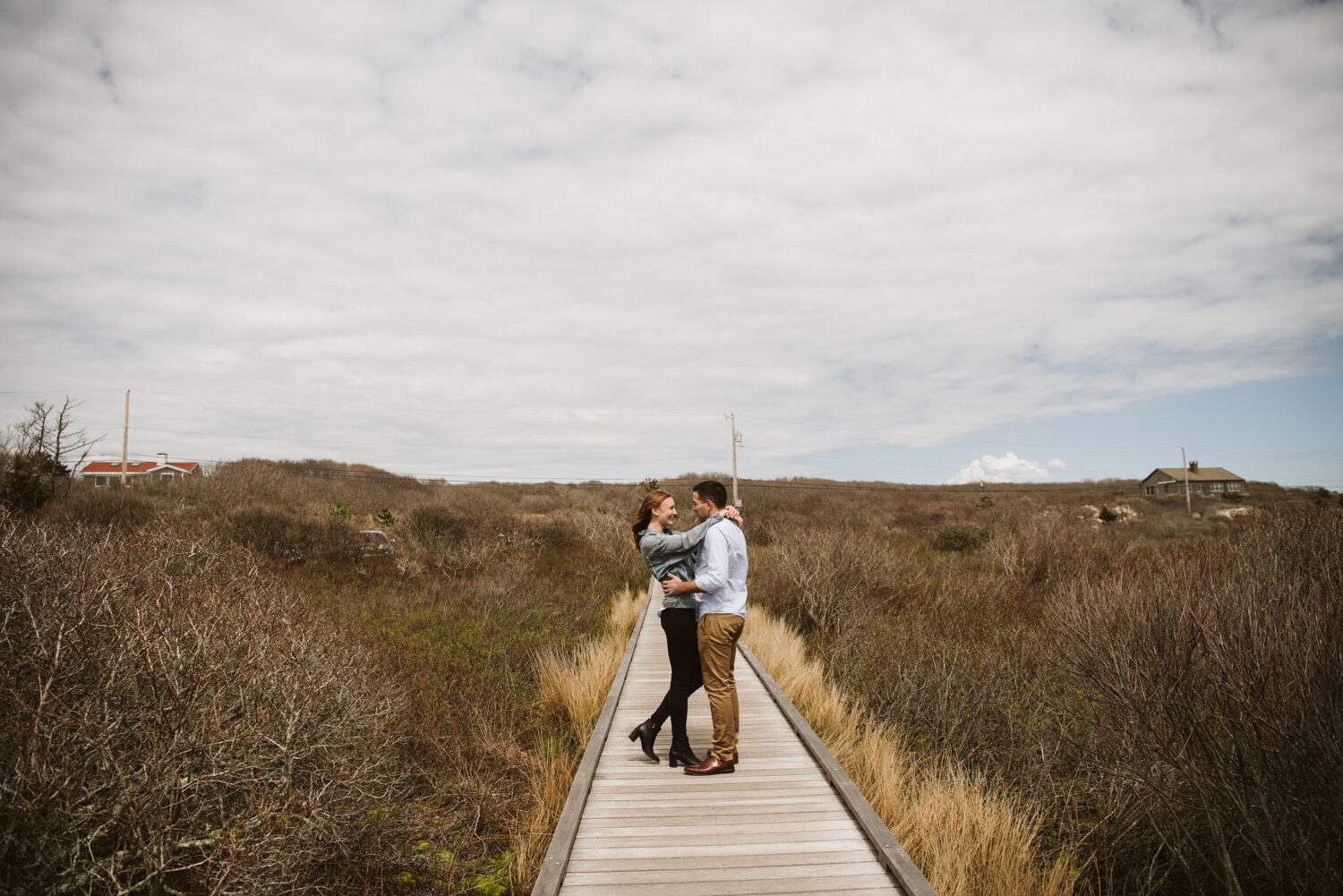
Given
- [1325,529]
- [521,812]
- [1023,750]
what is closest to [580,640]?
[521,812]

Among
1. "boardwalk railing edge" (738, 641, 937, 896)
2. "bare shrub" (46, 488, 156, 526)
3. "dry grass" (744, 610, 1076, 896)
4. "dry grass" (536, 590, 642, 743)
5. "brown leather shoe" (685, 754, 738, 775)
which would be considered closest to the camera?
"boardwalk railing edge" (738, 641, 937, 896)

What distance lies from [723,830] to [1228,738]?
3370mm

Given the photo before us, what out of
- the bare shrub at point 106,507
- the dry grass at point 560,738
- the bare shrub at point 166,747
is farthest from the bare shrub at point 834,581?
the bare shrub at point 106,507

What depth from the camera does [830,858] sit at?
11.8 ft

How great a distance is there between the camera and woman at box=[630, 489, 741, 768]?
14.3ft

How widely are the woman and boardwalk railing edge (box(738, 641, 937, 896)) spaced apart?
1.04 metres

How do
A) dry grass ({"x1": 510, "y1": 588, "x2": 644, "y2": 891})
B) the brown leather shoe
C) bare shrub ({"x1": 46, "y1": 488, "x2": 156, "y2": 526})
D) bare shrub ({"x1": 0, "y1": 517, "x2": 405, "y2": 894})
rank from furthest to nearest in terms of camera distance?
bare shrub ({"x1": 46, "y1": 488, "x2": 156, "y2": 526}), the brown leather shoe, dry grass ({"x1": 510, "y1": 588, "x2": 644, "y2": 891}), bare shrub ({"x1": 0, "y1": 517, "x2": 405, "y2": 894})

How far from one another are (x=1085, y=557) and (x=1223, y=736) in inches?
449

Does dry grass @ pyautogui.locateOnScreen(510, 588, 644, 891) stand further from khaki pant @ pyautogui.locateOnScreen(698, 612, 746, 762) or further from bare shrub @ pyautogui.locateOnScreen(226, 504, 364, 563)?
bare shrub @ pyautogui.locateOnScreen(226, 504, 364, 563)

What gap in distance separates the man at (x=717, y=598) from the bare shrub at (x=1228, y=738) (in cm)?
277

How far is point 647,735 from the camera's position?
15.8 ft

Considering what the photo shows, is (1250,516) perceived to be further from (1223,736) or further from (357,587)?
(357,587)

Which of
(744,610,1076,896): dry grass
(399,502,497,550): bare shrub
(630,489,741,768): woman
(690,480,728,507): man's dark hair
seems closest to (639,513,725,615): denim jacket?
(630,489,741,768): woman

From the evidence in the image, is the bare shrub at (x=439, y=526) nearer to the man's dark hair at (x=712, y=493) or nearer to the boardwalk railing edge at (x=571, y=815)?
the boardwalk railing edge at (x=571, y=815)
